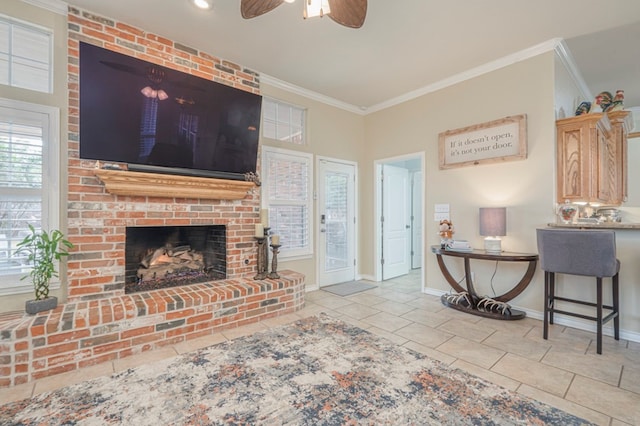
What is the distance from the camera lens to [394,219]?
5.01 m

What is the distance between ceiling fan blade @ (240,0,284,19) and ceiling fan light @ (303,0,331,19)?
0.56ft

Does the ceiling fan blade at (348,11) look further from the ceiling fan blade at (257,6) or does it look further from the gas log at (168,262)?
the gas log at (168,262)

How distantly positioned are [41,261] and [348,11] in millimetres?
2913

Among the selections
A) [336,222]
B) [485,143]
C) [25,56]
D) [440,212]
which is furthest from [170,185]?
[485,143]

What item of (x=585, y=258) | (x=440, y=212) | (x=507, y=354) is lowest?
(x=507, y=354)

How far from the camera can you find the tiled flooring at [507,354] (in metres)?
1.77

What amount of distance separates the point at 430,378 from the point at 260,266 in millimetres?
2095

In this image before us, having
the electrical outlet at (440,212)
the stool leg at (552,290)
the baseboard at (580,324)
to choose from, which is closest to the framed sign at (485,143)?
the electrical outlet at (440,212)

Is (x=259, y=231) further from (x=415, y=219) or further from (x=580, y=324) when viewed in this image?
(x=415, y=219)

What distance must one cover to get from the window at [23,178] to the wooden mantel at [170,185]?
0.41 m

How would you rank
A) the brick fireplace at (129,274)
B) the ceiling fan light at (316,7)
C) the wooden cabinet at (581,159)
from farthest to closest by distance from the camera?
the wooden cabinet at (581,159), the brick fireplace at (129,274), the ceiling fan light at (316,7)

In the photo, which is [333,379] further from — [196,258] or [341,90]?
[341,90]

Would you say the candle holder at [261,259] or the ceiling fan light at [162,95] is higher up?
the ceiling fan light at [162,95]

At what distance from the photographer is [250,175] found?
345cm
